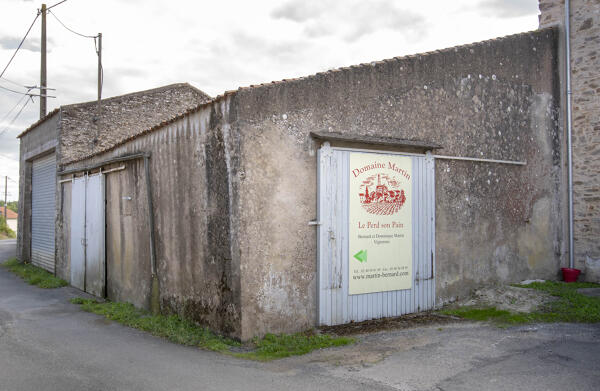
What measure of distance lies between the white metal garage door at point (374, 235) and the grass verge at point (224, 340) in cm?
66

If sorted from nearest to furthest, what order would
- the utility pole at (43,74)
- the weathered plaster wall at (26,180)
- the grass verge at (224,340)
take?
the grass verge at (224,340) < the weathered plaster wall at (26,180) < the utility pole at (43,74)

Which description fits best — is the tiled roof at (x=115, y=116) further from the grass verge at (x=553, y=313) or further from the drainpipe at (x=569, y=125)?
the drainpipe at (x=569, y=125)

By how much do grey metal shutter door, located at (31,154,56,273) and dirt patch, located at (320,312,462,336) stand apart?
10.4m

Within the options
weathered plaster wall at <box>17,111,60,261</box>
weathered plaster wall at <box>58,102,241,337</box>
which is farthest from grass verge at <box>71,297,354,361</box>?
weathered plaster wall at <box>17,111,60,261</box>

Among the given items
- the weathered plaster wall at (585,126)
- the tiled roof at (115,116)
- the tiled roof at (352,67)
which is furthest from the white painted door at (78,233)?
the weathered plaster wall at (585,126)

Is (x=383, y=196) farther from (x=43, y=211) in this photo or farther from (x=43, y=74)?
(x=43, y=74)

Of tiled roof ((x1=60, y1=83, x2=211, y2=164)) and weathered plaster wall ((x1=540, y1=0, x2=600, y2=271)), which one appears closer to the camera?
weathered plaster wall ((x1=540, y1=0, x2=600, y2=271))

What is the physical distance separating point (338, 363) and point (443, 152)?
458 cm

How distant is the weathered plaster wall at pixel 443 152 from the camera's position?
6.58m

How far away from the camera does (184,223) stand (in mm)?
7641

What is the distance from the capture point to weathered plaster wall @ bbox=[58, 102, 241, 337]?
6676mm

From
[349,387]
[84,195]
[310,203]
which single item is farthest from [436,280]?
[84,195]

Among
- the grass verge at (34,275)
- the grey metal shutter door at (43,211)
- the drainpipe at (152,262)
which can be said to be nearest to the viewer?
the drainpipe at (152,262)

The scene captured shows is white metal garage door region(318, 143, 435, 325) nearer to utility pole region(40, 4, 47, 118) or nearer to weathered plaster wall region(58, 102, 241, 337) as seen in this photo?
weathered plaster wall region(58, 102, 241, 337)
